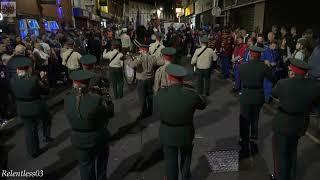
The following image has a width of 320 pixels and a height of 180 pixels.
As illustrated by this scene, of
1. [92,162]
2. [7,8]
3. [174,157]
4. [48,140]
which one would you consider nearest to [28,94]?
[48,140]

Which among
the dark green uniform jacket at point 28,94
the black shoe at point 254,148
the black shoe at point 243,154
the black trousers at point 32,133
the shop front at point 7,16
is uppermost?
the shop front at point 7,16

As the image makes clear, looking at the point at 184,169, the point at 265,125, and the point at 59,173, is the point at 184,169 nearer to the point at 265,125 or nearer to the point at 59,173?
the point at 59,173

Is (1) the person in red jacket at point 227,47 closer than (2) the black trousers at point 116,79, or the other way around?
(2) the black trousers at point 116,79

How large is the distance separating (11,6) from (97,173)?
10.8 metres

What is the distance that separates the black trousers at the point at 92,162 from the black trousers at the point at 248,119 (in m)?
3.10

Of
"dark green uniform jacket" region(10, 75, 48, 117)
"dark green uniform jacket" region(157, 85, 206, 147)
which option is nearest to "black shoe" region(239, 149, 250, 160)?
"dark green uniform jacket" region(157, 85, 206, 147)

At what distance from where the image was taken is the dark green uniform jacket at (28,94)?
6730 mm

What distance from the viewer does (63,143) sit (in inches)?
322

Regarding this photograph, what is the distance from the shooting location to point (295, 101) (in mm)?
5379

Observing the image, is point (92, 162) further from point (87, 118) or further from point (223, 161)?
point (223, 161)

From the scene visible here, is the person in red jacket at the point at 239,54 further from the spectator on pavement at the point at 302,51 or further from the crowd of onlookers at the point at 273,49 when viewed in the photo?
the spectator on pavement at the point at 302,51

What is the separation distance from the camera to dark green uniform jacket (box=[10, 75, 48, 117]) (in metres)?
6.73

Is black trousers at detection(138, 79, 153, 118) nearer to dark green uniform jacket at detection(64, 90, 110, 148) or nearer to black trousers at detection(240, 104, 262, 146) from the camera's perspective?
black trousers at detection(240, 104, 262, 146)

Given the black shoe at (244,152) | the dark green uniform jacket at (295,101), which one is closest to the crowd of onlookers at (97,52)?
the black shoe at (244,152)
